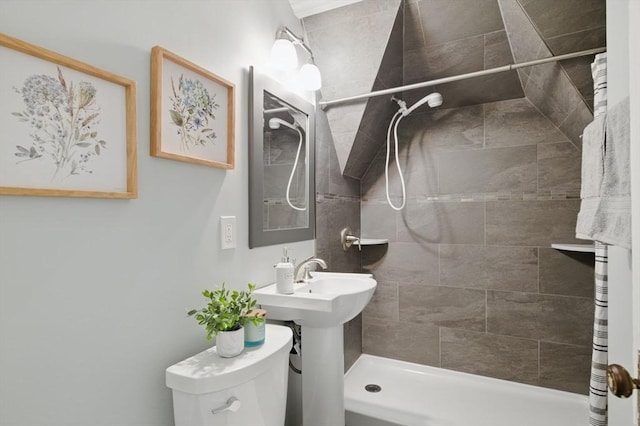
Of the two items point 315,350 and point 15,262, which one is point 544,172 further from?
point 15,262

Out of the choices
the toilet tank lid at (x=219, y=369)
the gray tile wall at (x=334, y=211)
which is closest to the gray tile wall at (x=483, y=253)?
the gray tile wall at (x=334, y=211)

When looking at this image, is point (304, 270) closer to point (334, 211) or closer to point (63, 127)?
point (334, 211)

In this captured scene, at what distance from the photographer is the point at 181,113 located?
3.81 ft

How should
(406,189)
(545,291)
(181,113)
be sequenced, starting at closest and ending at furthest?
(181,113), (545,291), (406,189)

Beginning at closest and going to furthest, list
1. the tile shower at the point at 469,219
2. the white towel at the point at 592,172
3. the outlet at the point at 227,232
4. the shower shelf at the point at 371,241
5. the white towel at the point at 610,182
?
the white towel at the point at 610,182 → the white towel at the point at 592,172 → the outlet at the point at 227,232 → the tile shower at the point at 469,219 → the shower shelf at the point at 371,241

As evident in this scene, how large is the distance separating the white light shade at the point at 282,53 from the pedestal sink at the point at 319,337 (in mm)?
1105

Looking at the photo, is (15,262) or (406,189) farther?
(406,189)

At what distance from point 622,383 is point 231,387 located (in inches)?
35.6

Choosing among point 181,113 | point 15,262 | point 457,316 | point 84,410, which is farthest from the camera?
point 457,316

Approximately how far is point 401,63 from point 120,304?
6.99ft

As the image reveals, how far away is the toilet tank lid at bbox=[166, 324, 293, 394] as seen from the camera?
3.05ft

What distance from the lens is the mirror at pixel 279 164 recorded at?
1514 mm

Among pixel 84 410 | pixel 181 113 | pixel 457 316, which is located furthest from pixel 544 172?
pixel 84 410

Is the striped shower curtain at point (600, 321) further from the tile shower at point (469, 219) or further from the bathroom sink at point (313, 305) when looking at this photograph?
the bathroom sink at point (313, 305)
